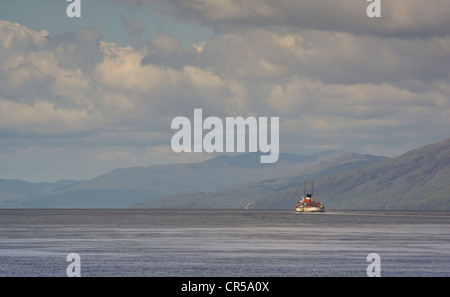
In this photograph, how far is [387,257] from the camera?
117875 millimetres

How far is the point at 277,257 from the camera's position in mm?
117688

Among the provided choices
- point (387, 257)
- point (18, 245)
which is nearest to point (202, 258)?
point (387, 257)
